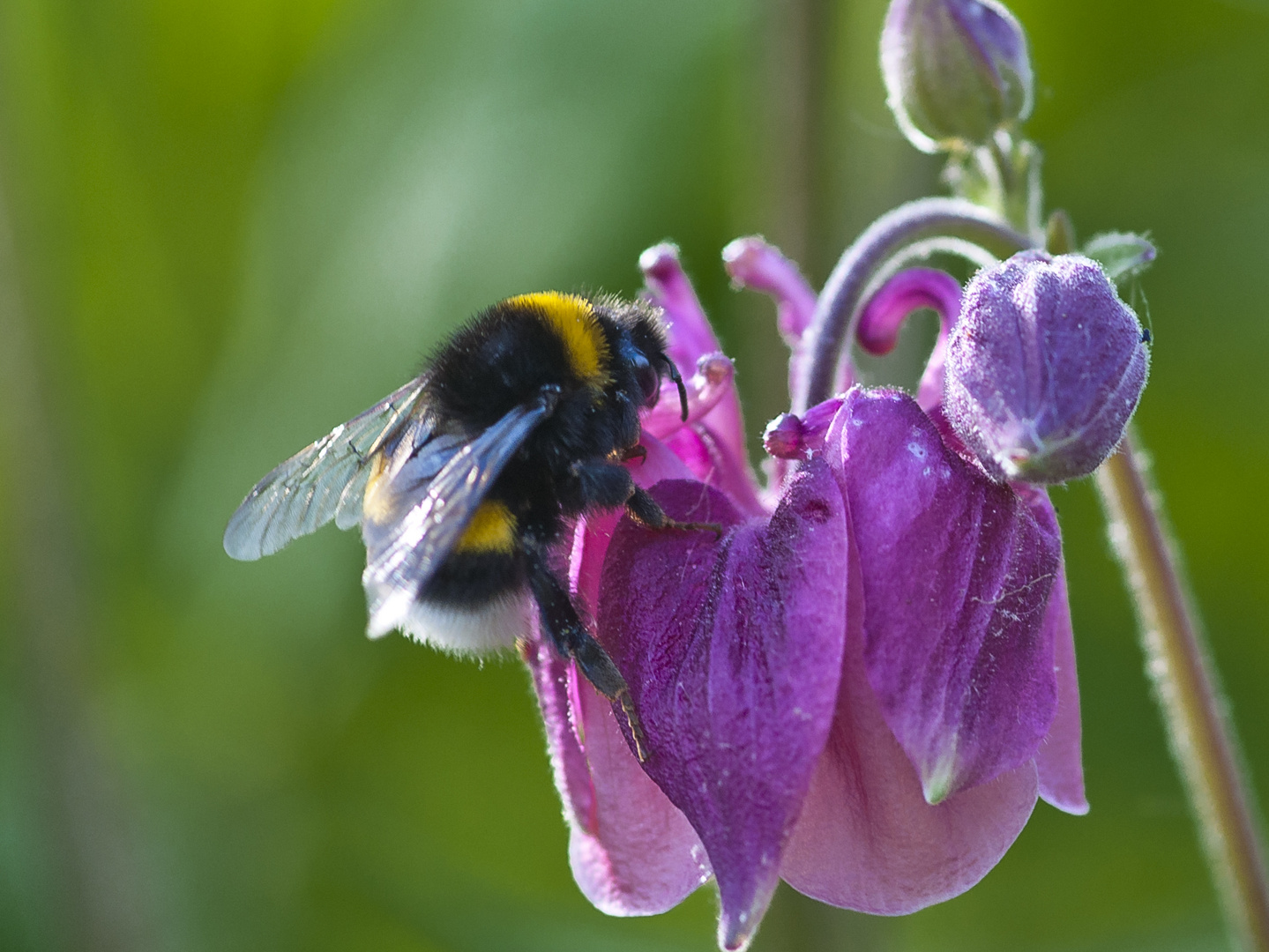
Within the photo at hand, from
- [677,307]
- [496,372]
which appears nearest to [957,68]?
[677,307]

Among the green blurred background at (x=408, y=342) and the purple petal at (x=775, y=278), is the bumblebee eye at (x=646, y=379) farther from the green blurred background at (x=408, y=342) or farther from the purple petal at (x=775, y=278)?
the green blurred background at (x=408, y=342)

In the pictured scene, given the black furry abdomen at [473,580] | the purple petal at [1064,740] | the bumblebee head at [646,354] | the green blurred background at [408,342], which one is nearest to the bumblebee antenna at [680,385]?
the bumblebee head at [646,354]

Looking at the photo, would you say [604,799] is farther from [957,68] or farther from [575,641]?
[957,68]

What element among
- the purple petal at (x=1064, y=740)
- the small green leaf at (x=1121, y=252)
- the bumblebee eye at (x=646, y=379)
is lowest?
the purple petal at (x=1064, y=740)

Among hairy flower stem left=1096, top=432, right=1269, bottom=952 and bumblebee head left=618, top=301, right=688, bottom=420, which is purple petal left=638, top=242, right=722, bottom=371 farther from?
hairy flower stem left=1096, top=432, right=1269, bottom=952

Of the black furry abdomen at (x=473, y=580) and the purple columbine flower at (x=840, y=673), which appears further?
the black furry abdomen at (x=473, y=580)

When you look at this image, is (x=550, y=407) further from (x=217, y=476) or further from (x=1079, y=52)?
(x=1079, y=52)

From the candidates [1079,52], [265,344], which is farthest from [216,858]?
[1079,52]
